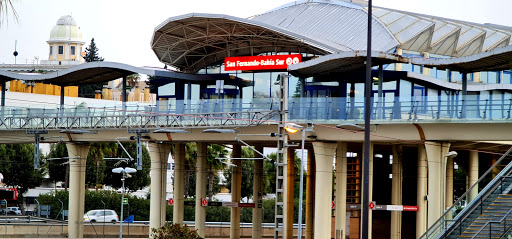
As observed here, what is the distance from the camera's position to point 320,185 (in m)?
58.3

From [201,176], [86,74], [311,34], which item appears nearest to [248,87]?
[311,34]

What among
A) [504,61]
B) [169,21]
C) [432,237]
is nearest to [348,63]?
[504,61]

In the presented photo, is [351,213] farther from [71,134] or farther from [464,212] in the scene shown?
[464,212]

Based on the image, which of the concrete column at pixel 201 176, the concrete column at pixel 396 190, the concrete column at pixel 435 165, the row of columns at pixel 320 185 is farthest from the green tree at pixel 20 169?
the concrete column at pixel 435 165

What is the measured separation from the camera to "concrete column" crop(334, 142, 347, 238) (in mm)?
61312

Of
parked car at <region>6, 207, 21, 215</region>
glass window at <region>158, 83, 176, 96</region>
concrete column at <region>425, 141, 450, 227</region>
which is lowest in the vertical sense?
parked car at <region>6, 207, 21, 215</region>

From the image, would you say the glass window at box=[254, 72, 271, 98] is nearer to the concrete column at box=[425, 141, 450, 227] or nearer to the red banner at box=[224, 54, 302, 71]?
the red banner at box=[224, 54, 302, 71]

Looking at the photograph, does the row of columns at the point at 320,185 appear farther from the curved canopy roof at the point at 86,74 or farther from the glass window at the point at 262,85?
the glass window at the point at 262,85

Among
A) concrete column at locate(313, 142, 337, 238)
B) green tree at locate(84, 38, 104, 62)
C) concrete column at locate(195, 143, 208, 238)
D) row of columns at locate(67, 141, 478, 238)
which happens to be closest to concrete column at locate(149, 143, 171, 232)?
row of columns at locate(67, 141, 478, 238)

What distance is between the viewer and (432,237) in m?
40.2

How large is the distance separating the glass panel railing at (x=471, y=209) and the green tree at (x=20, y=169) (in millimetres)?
75484

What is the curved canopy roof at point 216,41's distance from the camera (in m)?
62.9

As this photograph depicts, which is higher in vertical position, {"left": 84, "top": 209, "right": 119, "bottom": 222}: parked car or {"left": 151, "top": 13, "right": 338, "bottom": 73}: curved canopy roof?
{"left": 151, "top": 13, "right": 338, "bottom": 73}: curved canopy roof

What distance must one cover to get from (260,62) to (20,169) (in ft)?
170
